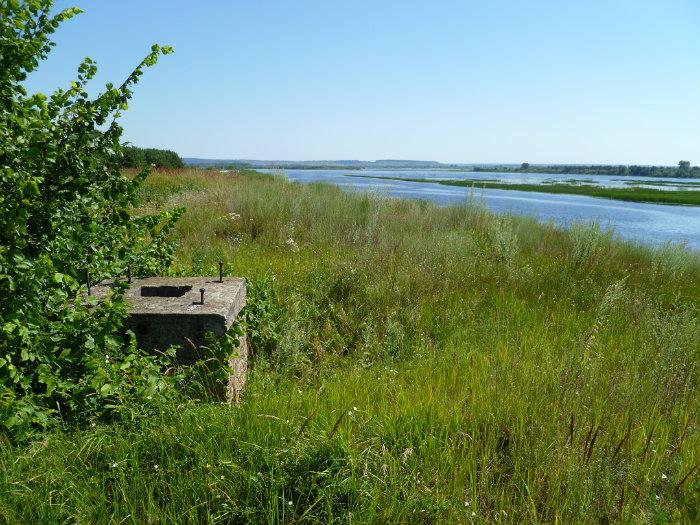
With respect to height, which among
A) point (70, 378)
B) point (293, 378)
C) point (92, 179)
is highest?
point (92, 179)

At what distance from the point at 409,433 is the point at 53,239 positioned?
222cm

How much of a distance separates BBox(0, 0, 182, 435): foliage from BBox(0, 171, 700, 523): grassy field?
23cm

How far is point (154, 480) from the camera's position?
211cm

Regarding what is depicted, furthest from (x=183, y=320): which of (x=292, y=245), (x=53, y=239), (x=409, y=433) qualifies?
(x=292, y=245)

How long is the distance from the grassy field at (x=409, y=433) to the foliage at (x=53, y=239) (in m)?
0.23

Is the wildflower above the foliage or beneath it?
beneath

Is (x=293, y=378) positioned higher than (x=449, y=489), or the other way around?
(x=449, y=489)

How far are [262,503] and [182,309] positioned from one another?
68.7 inches

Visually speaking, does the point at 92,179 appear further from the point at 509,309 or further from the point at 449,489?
the point at 509,309

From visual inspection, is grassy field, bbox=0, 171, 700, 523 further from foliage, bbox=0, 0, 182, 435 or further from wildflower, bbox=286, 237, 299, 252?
wildflower, bbox=286, 237, 299, 252

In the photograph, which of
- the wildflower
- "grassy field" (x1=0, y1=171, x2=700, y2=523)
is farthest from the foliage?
the wildflower

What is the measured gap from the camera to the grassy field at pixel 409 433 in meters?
1.99

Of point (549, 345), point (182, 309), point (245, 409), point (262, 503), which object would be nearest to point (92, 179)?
point (182, 309)

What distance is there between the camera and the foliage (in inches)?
87.8
